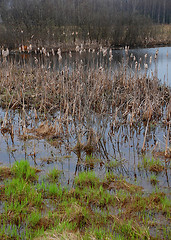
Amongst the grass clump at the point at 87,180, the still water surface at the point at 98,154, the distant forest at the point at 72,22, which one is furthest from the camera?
the distant forest at the point at 72,22

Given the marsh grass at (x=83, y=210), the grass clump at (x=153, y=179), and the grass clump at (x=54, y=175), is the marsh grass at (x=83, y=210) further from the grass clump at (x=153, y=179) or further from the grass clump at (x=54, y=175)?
the grass clump at (x=153, y=179)

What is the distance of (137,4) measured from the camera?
38.8 meters

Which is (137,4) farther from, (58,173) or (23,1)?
(58,173)

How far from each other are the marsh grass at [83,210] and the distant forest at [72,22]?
21.4m

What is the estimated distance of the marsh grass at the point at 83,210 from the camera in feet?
8.28

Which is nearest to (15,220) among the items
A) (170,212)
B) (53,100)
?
(170,212)

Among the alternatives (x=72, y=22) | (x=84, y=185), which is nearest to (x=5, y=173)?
(x=84, y=185)

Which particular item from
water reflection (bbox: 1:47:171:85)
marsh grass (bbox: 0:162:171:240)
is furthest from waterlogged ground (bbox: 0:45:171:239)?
water reflection (bbox: 1:47:171:85)

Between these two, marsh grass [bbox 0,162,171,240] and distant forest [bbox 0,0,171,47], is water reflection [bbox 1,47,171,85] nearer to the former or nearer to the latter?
marsh grass [bbox 0,162,171,240]

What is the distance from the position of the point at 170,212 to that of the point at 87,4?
109 feet

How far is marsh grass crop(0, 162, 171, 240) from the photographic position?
99.3 inches

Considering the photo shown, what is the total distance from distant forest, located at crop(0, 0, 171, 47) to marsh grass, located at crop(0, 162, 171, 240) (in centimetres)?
2140

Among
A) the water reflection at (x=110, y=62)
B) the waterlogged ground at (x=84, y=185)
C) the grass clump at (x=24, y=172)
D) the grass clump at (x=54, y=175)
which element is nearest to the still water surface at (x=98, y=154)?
the waterlogged ground at (x=84, y=185)

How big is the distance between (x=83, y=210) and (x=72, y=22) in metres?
28.0
